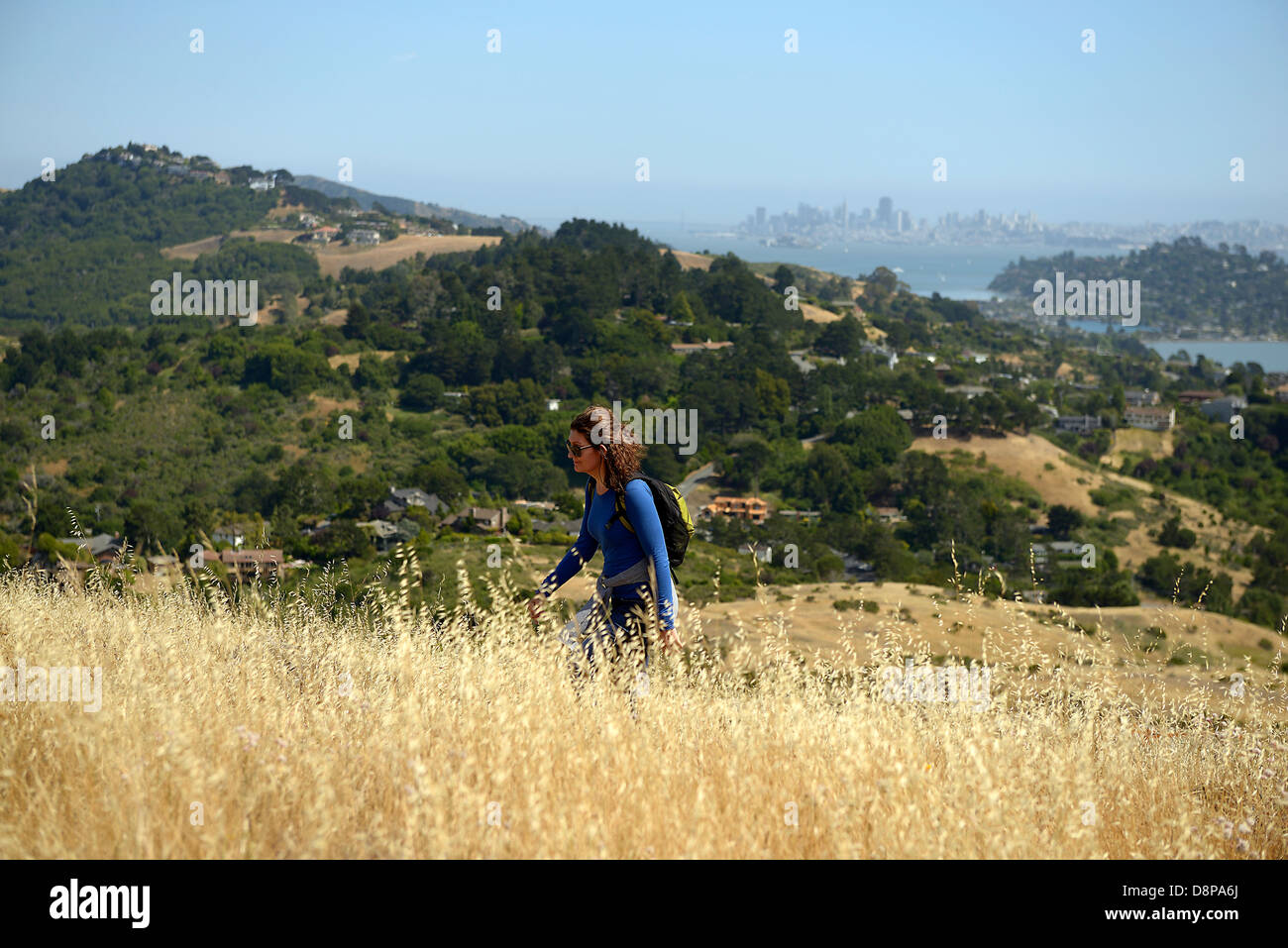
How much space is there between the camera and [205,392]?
48469 mm

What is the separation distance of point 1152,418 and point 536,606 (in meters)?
62.9

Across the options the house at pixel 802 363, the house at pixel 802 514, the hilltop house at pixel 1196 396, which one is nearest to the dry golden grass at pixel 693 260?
the house at pixel 802 363

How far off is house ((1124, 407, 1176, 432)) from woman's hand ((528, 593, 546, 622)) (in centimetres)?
6183

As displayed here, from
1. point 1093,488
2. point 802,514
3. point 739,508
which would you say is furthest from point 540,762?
point 1093,488

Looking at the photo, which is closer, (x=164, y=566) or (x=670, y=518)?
(x=670, y=518)

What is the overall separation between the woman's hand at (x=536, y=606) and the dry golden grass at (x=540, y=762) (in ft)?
0.25

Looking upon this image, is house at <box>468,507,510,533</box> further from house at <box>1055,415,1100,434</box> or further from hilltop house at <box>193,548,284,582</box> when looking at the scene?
house at <box>1055,415,1100,434</box>

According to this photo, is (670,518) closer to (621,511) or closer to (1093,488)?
(621,511)

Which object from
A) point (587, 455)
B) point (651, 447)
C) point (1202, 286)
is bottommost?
point (651, 447)

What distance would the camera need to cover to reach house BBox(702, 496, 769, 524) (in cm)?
3669

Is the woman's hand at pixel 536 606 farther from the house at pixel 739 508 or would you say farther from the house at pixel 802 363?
the house at pixel 802 363

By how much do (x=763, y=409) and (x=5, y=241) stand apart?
94.2m

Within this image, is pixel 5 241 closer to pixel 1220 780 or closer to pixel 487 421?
pixel 487 421

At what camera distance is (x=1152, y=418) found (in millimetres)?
56688
